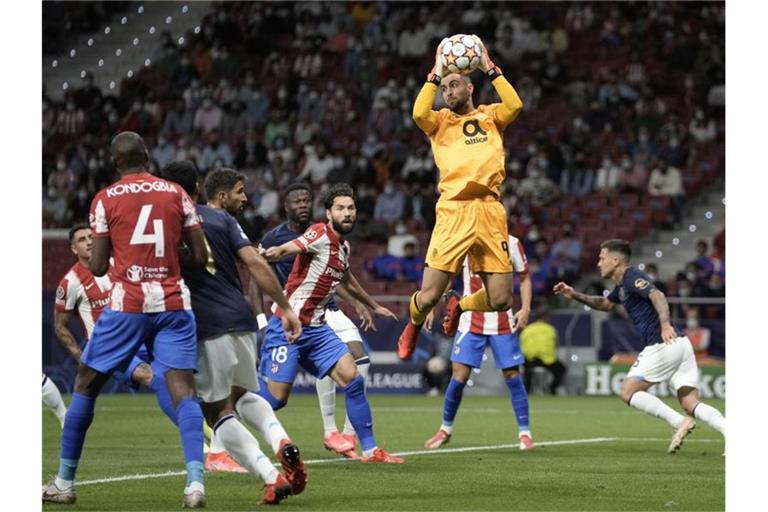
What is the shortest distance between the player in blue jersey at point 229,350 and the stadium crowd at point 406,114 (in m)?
16.7

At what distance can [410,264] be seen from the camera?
26.0 m

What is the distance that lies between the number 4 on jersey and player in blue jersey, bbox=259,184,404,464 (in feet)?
10.3

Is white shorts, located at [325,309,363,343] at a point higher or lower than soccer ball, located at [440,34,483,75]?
lower

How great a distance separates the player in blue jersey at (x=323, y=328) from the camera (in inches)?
455

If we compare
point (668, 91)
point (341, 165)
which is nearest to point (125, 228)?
point (341, 165)

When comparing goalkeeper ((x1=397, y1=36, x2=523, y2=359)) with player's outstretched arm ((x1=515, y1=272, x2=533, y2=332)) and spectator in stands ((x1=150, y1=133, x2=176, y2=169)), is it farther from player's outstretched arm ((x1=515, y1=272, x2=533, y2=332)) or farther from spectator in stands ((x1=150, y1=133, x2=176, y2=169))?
spectator in stands ((x1=150, y1=133, x2=176, y2=169))

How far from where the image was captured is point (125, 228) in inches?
330

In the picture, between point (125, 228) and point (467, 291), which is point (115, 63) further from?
point (125, 228)

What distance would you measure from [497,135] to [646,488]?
9.75 feet

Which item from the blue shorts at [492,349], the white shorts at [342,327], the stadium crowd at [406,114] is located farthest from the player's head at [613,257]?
the stadium crowd at [406,114]

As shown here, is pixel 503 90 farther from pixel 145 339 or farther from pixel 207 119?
pixel 207 119

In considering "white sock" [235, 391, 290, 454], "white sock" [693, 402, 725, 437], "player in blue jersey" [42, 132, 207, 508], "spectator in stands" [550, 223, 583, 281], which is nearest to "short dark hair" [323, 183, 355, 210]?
"white sock" [235, 391, 290, 454]

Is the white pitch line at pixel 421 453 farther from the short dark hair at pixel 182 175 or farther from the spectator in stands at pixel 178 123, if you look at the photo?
the spectator in stands at pixel 178 123

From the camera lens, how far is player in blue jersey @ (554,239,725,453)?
514 inches
